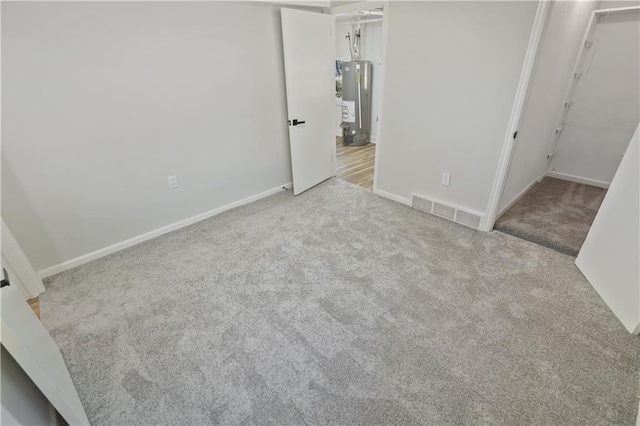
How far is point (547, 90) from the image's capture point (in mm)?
2609

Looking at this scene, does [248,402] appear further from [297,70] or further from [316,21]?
[316,21]

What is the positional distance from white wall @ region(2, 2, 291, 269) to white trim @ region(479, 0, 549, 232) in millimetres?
2178

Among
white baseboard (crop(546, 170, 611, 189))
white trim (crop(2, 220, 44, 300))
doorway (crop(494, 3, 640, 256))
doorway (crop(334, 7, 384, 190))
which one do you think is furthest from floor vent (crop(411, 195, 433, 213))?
white trim (crop(2, 220, 44, 300))

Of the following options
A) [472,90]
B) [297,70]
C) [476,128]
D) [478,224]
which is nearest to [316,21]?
[297,70]

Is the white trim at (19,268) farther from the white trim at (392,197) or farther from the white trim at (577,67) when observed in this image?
the white trim at (577,67)

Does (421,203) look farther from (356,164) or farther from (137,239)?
(137,239)

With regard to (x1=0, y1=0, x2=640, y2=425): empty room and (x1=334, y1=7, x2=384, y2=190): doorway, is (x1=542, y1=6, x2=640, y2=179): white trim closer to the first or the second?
(x1=0, y1=0, x2=640, y2=425): empty room

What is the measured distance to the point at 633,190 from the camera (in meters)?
1.74

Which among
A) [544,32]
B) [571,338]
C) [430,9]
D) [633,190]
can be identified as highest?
[430,9]

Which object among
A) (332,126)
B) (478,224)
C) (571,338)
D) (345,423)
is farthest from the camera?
(332,126)

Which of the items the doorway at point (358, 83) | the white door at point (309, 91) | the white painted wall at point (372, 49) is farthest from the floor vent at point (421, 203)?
the white painted wall at point (372, 49)

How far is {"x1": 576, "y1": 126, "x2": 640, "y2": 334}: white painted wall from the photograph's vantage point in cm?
168

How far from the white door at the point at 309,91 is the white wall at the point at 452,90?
79 cm

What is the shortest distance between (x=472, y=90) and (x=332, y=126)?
1.72m
